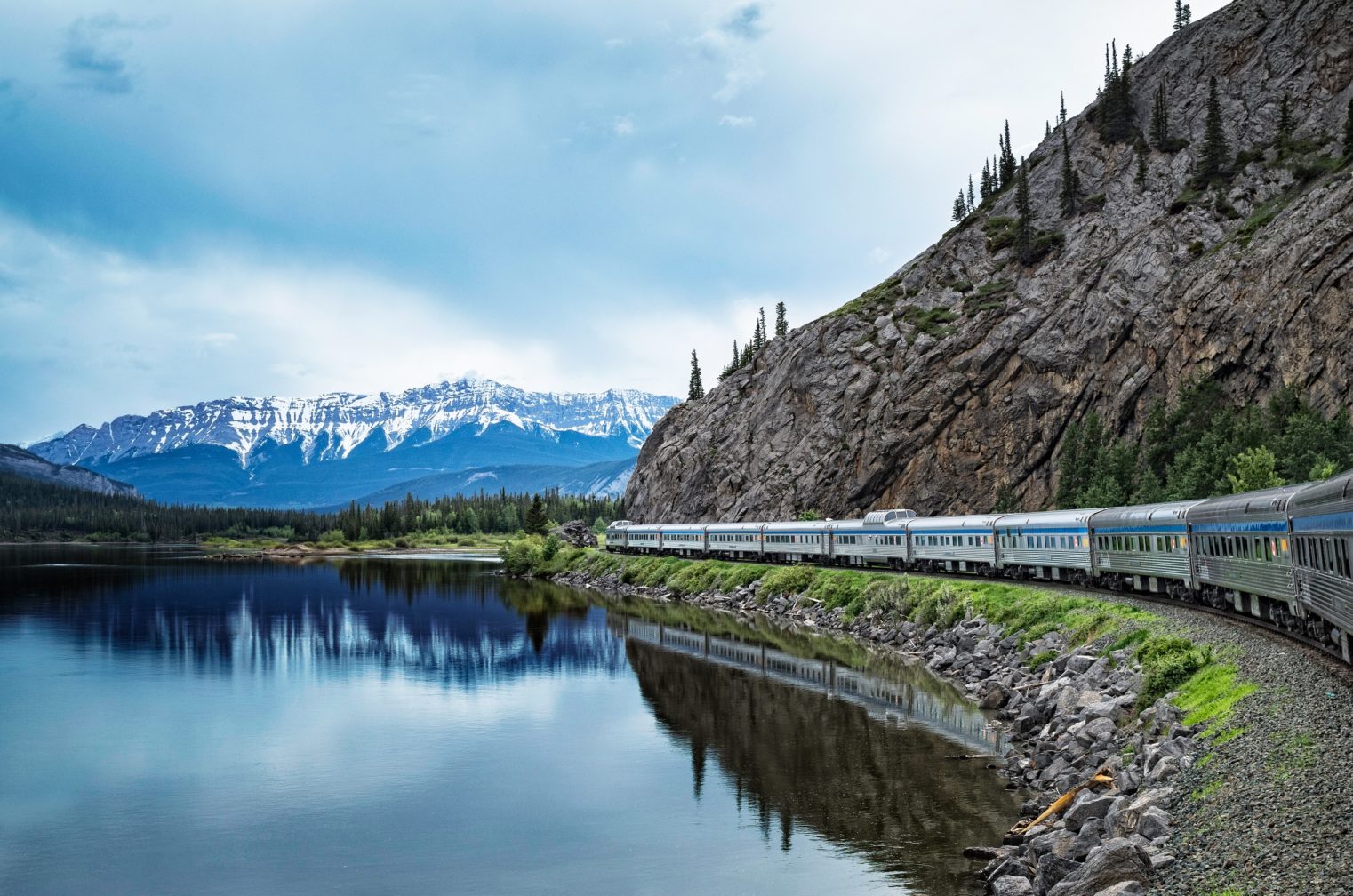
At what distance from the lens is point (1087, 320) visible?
107000 millimetres

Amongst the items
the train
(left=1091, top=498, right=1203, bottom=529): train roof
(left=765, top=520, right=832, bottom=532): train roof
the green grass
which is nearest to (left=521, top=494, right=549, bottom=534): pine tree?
the green grass

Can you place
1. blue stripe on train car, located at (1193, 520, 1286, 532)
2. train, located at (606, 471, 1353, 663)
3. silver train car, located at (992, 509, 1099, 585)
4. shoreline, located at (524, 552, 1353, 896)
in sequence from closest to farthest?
shoreline, located at (524, 552, 1353, 896) < train, located at (606, 471, 1353, 663) < blue stripe on train car, located at (1193, 520, 1286, 532) < silver train car, located at (992, 509, 1099, 585)

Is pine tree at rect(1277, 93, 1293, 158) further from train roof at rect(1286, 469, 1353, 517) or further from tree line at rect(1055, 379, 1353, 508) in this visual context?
train roof at rect(1286, 469, 1353, 517)

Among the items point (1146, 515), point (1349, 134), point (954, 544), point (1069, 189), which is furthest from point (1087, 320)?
point (1146, 515)

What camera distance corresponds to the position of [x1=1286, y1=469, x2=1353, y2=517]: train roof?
22875 millimetres

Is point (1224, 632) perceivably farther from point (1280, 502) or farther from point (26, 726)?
point (26, 726)

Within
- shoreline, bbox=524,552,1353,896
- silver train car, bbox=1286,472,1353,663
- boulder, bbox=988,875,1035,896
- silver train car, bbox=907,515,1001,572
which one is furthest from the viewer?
silver train car, bbox=907,515,1001,572

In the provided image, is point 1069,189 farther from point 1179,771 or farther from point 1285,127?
point 1179,771

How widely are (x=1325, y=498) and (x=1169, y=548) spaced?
17.5 m

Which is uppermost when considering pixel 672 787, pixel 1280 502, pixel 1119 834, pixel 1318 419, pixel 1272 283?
pixel 1272 283

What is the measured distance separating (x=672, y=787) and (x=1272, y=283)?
270 feet

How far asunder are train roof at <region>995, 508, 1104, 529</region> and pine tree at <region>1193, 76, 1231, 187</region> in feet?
251

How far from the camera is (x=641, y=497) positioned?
164 metres

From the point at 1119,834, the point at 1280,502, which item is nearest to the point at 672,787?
the point at 1119,834
